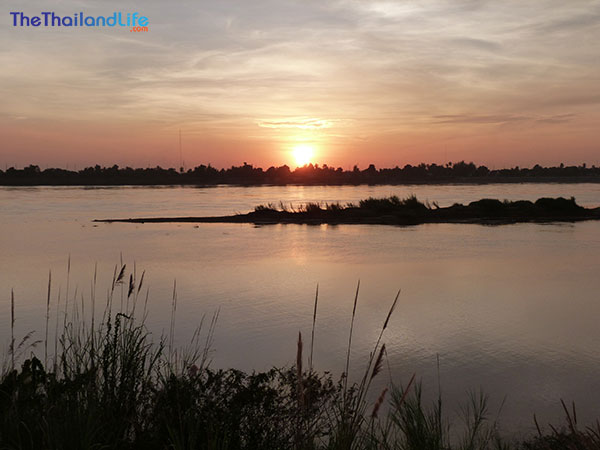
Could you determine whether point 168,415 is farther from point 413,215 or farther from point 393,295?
point 413,215

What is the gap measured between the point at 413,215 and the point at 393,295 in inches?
884

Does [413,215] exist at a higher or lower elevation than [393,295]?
higher

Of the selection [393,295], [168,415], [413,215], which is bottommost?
[393,295]

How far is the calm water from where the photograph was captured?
7926 millimetres

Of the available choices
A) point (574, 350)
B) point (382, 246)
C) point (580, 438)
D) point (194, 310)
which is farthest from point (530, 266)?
point (580, 438)

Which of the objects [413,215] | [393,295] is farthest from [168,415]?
[413,215]

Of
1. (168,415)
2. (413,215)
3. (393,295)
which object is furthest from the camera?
(413,215)

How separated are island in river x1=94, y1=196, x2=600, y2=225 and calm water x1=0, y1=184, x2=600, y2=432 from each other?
7147 mm

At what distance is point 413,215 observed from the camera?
35.0 meters

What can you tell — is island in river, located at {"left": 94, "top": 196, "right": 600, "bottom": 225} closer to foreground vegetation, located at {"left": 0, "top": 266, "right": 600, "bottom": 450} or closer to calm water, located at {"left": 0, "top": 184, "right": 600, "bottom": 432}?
calm water, located at {"left": 0, "top": 184, "right": 600, "bottom": 432}

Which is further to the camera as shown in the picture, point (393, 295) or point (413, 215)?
point (413, 215)

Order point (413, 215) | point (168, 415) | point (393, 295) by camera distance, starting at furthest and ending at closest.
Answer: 1. point (413, 215)
2. point (393, 295)
3. point (168, 415)

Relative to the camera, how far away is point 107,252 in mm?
20906

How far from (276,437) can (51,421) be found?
1751 mm
